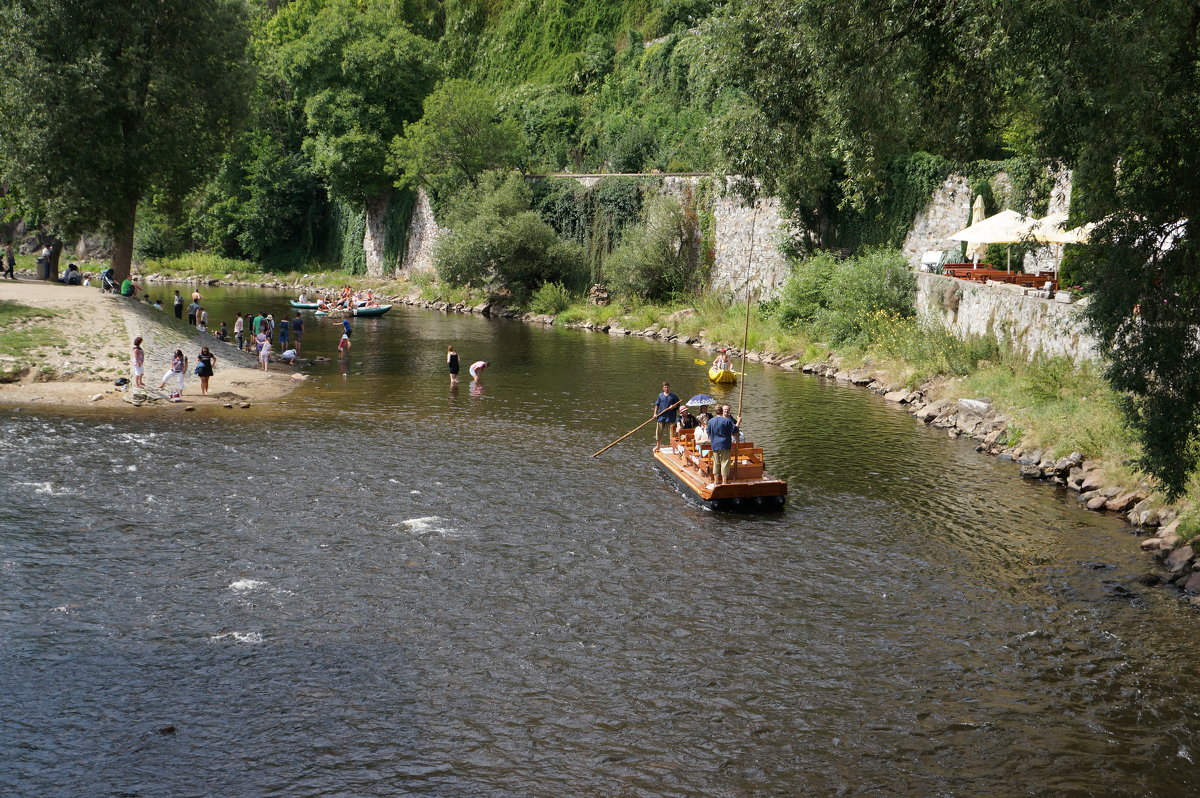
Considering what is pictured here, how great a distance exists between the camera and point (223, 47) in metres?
35.5

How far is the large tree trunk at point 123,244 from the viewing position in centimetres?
3581

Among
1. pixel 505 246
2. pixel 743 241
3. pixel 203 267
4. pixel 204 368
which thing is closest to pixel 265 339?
pixel 204 368

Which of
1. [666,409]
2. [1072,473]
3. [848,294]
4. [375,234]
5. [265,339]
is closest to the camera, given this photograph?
[1072,473]

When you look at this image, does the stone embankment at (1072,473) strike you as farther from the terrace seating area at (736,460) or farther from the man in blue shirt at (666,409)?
the man in blue shirt at (666,409)

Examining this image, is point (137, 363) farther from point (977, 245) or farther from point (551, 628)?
point (977, 245)

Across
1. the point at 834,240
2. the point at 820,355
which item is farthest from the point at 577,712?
the point at 834,240

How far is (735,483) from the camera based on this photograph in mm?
18875

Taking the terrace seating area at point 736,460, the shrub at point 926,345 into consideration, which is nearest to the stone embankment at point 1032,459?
the shrub at point 926,345

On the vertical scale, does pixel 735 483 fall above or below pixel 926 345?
below

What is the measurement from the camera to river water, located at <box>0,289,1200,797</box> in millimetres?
10469

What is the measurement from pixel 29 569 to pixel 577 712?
357 inches

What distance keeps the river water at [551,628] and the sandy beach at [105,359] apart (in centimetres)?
380

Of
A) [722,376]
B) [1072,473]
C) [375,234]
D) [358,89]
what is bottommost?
[1072,473]

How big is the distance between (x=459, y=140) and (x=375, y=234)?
1411 cm
